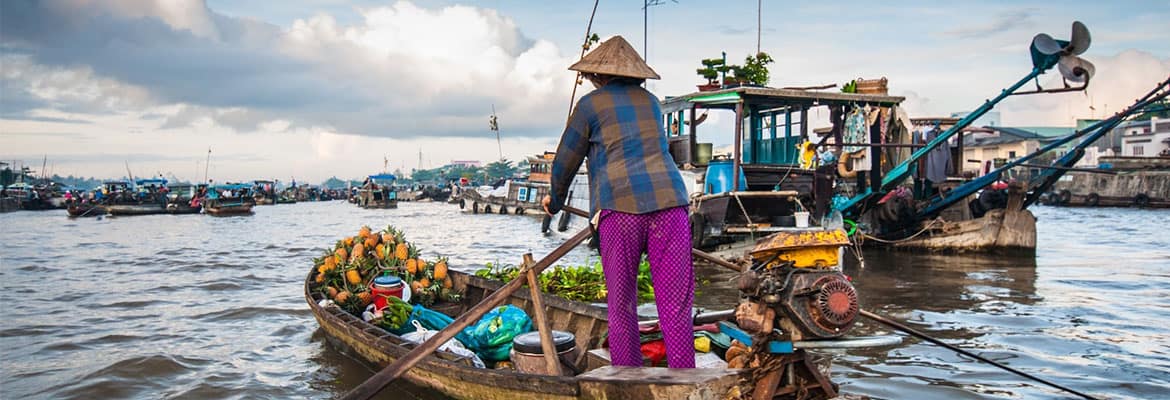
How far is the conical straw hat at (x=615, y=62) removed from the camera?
130 inches

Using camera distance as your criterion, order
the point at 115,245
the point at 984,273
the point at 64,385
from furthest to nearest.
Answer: the point at 115,245 → the point at 984,273 → the point at 64,385

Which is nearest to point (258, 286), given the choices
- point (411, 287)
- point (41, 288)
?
point (41, 288)

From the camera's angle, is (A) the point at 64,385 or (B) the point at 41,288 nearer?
(A) the point at 64,385

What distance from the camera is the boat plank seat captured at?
8.21 feet

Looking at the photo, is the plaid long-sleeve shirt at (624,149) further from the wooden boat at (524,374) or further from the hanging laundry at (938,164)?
the hanging laundry at (938,164)

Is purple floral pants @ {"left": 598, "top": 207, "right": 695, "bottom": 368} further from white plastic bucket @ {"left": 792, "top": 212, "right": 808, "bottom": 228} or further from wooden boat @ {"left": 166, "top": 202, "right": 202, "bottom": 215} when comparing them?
wooden boat @ {"left": 166, "top": 202, "right": 202, "bottom": 215}

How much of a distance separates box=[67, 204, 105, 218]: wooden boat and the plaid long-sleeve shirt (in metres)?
39.4

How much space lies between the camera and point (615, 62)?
130 inches

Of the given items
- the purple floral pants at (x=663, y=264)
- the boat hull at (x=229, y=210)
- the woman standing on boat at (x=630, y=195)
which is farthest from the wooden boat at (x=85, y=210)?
the purple floral pants at (x=663, y=264)

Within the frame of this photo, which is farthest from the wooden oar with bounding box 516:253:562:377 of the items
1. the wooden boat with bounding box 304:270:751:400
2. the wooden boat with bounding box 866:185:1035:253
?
the wooden boat with bounding box 866:185:1035:253

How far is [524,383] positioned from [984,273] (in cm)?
955

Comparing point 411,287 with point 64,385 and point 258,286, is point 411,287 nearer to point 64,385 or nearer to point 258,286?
point 64,385

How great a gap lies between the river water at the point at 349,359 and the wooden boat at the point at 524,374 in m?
0.32

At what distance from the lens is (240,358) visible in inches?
256
